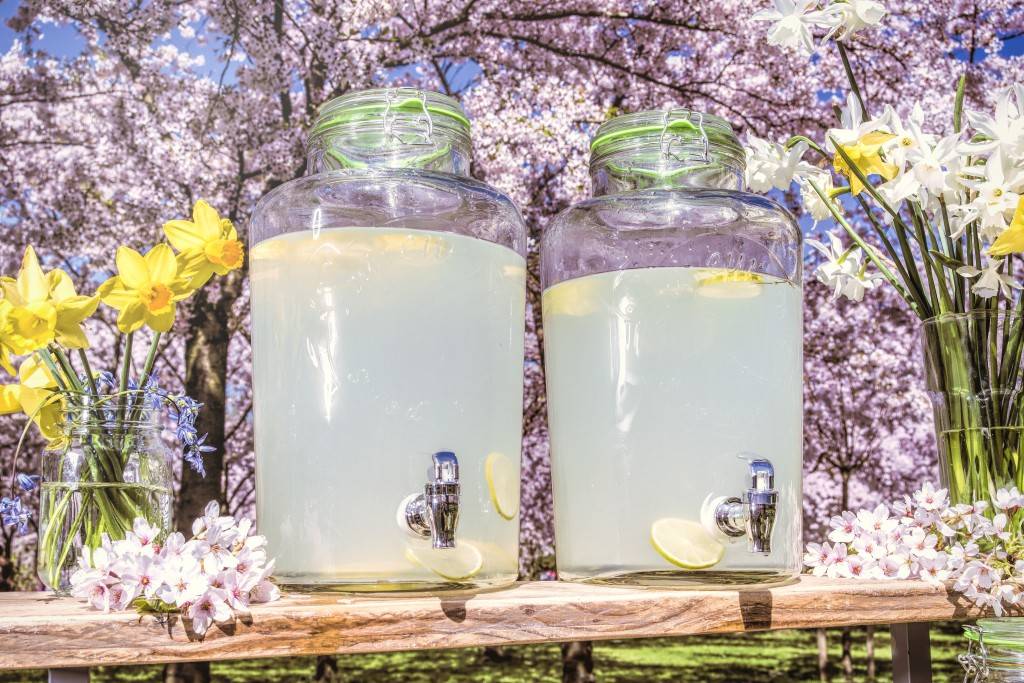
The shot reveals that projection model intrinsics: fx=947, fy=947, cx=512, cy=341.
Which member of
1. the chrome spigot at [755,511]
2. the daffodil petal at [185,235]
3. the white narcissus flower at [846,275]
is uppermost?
the white narcissus flower at [846,275]

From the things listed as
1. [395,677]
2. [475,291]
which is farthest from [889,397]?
[475,291]

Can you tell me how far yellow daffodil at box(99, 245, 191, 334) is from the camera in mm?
727

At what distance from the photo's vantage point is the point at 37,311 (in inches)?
28.1

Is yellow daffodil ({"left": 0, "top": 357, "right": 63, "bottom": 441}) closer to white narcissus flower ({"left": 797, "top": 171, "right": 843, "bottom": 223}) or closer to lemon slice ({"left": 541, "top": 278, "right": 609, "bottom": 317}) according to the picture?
lemon slice ({"left": 541, "top": 278, "right": 609, "bottom": 317})

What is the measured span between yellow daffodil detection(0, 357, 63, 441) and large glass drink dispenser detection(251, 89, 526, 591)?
0.57 feet

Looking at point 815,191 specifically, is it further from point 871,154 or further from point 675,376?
point 675,376

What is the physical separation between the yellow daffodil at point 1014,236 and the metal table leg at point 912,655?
1.16 ft

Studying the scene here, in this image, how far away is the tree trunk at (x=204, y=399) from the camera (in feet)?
8.53

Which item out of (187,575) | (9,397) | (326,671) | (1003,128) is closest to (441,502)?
(187,575)

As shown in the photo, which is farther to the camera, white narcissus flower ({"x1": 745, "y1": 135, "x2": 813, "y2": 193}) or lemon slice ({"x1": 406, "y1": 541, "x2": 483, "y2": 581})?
white narcissus flower ({"x1": 745, "y1": 135, "x2": 813, "y2": 193})

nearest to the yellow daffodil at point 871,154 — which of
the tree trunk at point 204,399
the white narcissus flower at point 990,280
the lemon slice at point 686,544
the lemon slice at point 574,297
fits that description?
the white narcissus flower at point 990,280

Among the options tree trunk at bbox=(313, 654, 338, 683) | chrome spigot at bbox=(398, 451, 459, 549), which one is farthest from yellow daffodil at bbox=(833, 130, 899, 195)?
tree trunk at bbox=(313, 654, 338, 683)

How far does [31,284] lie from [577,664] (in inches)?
117

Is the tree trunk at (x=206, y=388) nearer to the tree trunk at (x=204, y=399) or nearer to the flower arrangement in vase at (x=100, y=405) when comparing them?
the tree trunk at (x=204, y=399)
